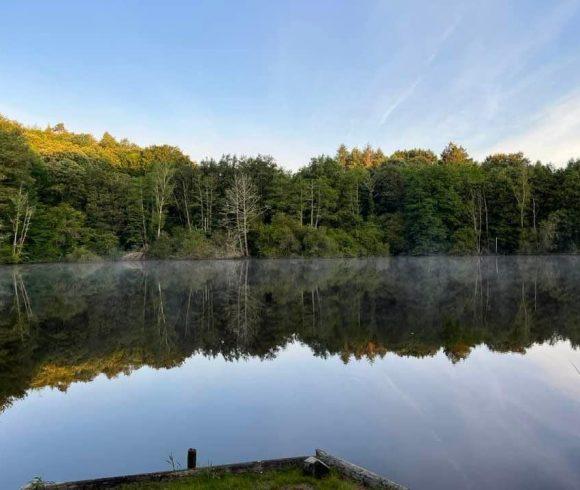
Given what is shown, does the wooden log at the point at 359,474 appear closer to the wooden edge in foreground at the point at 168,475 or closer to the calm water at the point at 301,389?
the wooden edge in foreground at the point at 168,475

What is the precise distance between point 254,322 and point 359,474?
897 centimetres

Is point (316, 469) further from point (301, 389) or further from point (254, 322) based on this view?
point (254, 322)

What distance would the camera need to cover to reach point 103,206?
1891 inches

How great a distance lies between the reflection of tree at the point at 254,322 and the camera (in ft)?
29.9

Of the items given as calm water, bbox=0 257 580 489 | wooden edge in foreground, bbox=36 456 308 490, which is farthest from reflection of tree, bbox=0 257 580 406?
wooden edge in foreground, bbox=36 456 308 490

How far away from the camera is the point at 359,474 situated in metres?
3.84

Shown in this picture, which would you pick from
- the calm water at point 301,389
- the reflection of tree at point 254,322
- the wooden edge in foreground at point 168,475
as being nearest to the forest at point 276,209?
the reflection of tree at point 254,322

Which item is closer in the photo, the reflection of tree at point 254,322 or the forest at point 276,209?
the reflection of tree at point 254,322

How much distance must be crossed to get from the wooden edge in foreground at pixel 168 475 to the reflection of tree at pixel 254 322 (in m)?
3.91

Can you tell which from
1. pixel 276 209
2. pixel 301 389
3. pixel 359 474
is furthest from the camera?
pixel 276 209

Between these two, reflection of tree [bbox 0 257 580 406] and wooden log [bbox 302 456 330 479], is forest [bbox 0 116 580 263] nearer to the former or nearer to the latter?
reflection of tree [bbox 0 257 580 406]

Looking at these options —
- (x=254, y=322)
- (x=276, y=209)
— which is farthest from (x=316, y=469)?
(x=276, y=209)

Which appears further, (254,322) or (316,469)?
(254,322)

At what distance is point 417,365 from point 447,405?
2026 millimetres
